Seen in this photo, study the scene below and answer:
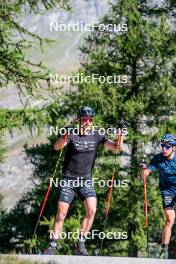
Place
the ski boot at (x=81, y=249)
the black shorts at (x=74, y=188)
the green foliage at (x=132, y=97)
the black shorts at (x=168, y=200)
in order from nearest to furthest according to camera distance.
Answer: the ski boot at (x=81, y=249) → the black shorts at (x=74, y=188) → the black shorts at (x=168, y=200) → the green foliage at (x=132, y=97)

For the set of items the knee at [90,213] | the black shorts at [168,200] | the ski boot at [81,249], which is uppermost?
the black shorts at [168,200]

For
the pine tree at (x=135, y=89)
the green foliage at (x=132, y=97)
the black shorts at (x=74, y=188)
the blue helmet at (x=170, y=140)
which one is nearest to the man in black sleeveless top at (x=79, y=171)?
the black shorts at (x=74, y=188)

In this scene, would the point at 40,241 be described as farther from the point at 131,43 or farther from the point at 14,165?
the point at 14,165

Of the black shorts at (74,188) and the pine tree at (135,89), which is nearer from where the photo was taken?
the black shorts at (74,188)

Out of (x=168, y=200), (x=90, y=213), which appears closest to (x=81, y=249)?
(x=90, y=213)

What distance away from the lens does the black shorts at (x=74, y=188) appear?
10250 mm

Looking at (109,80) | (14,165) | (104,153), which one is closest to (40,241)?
(104,153)

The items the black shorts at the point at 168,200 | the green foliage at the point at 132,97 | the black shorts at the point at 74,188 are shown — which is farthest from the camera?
the green foliage at the point at 132,97

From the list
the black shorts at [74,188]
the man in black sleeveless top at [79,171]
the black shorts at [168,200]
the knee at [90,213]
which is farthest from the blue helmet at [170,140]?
the knee at [90,213]

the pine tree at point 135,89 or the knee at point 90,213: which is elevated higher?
the pine tree at point 135,89

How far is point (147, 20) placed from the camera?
25.1 metres

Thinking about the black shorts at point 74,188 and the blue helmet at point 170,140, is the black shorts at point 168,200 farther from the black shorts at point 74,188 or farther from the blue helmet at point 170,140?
the black shorts at point 74,188

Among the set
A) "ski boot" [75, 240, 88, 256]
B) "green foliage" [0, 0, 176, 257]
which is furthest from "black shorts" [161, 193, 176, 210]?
"green foliage" [0, 0, 176, 257]

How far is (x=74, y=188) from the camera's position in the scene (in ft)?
33.9
